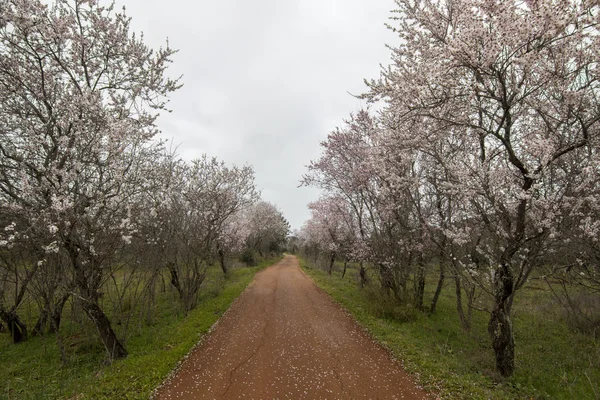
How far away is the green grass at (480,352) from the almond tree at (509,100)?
2.39ft

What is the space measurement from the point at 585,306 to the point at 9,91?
688 inches

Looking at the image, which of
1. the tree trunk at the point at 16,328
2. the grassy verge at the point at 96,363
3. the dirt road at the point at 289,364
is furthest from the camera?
the tree trunk at the point at 16,328

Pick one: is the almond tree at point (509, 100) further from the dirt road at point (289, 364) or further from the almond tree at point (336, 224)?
the almond tree at point (336, 224)

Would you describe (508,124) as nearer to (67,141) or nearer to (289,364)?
(289,364)

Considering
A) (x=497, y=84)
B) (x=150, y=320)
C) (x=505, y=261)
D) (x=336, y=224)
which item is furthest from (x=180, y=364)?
(x=336, y=224)

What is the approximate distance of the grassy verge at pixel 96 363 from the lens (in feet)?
16.8

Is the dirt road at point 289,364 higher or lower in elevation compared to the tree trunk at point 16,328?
higher

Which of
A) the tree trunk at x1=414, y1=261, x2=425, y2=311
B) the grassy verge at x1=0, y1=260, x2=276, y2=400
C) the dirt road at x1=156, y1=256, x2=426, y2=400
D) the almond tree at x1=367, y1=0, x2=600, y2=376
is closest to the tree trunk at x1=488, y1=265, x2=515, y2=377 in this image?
the almond tree at x1=367, y1=0, x2=600, y2=376

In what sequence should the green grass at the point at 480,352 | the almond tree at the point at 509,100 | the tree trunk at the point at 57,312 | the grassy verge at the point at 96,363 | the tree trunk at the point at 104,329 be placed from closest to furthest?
the almond tree at the point at 509,100 < the grassy verge at the point at 96,363 < the green grass at the point at 480,352 < the tree trunk at the point at 104,329 < the tree trunk at the point at 57,312

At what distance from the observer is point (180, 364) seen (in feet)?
19.8

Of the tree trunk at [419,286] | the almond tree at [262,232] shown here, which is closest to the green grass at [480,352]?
the tree trunk at [419,286]

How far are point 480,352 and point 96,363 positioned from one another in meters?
9.47

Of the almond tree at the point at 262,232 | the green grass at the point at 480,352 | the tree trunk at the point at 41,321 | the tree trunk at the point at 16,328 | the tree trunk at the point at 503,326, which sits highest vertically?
the almond tree at the point at 262,232

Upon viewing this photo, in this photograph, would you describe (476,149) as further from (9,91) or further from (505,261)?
(9,91)
